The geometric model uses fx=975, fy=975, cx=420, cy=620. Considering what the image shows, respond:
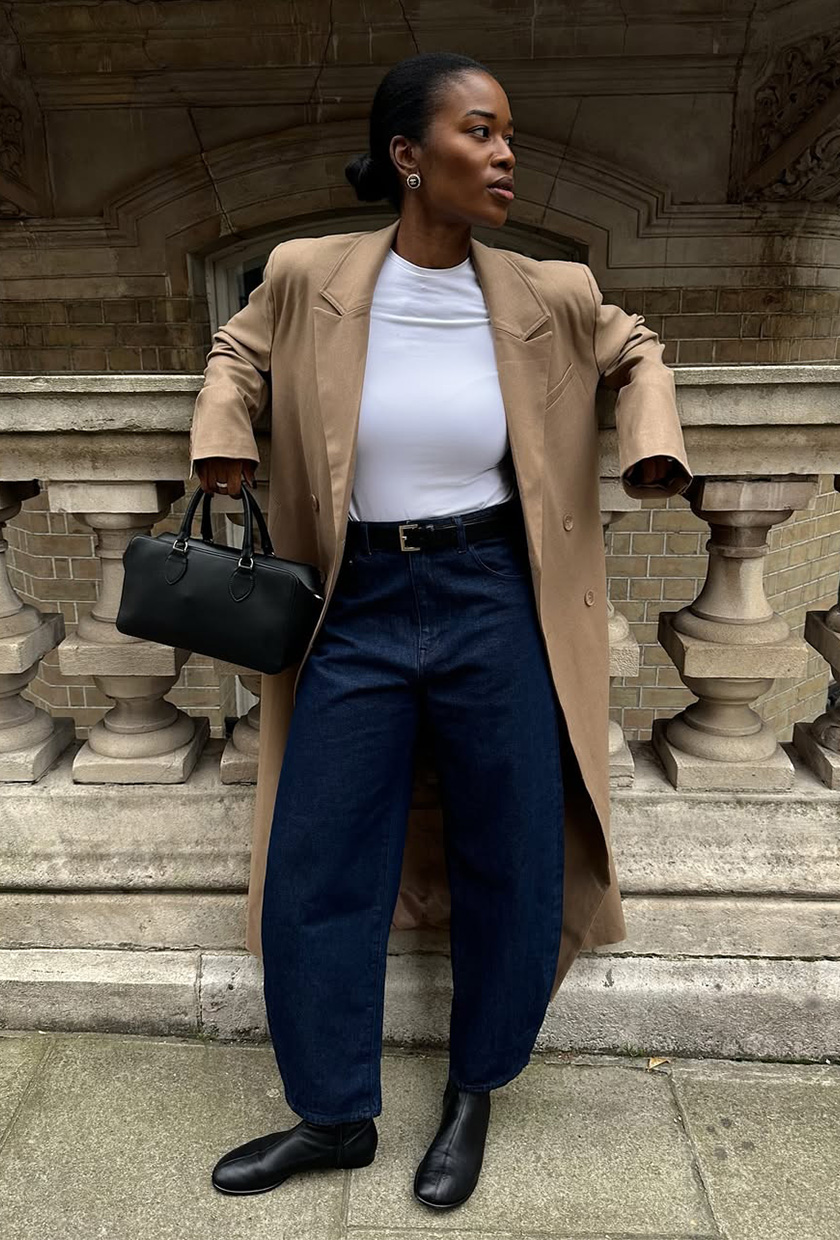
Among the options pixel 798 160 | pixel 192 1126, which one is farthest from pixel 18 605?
pixel 798 160

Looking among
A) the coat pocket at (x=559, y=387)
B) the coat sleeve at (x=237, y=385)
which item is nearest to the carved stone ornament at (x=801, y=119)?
the coat pocket at (x=559, y=387)

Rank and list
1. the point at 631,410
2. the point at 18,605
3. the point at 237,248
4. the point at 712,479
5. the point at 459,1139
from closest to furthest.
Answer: the point at 631,410
the point at 459,1139
the point at 712,479
the point at 18,605
the point at 237,248

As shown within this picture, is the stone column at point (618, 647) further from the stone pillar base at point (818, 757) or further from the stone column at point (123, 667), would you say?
the stone column at point (123, 667)

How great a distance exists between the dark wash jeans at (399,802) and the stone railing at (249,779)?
0.35 metres

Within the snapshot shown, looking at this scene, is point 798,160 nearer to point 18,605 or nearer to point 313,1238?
point 18,605

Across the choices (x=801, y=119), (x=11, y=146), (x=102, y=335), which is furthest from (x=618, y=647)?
(x=11, y=146)

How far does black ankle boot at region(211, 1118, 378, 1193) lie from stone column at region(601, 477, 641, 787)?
89 centimetres

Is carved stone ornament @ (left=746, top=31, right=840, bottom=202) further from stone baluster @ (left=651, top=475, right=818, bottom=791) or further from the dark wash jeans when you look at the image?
the dark wash jeans

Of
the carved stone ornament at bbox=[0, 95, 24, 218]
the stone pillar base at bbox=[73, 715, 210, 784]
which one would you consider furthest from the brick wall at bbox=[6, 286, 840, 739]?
the stone pillar base at bbox=[73, 715, 210, 784]

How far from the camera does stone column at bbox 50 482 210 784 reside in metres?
2.02

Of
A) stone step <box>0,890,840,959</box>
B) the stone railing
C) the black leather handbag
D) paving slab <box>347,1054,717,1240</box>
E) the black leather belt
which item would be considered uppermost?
the black leather belt

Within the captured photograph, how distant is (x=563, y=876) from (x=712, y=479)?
0.85 meters

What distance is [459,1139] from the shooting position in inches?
72.1

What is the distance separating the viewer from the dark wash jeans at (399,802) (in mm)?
1695
